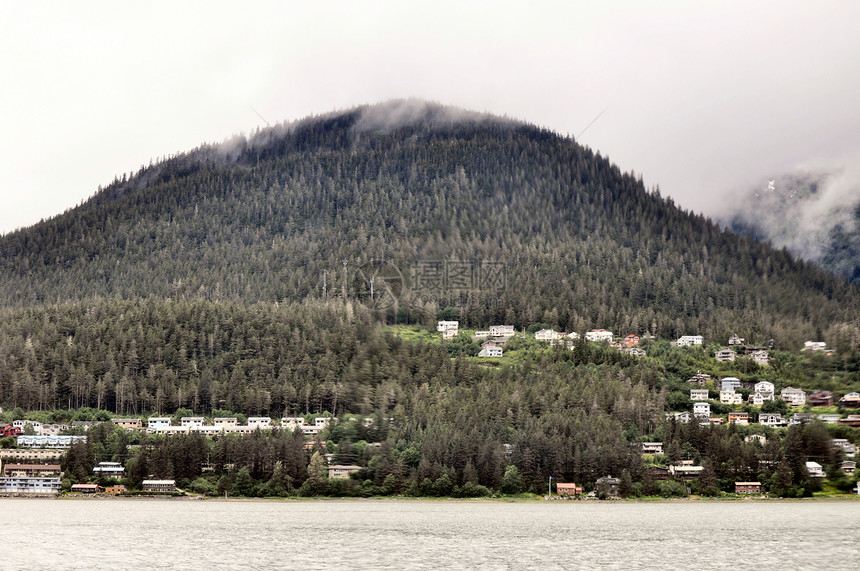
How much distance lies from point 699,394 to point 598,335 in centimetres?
2876

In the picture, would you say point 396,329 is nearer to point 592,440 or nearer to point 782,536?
point 782,536

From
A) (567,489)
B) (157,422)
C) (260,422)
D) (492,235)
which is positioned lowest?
(567,489)

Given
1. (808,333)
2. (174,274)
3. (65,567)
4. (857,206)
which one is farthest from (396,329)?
(174,274)

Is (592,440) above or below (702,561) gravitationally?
above

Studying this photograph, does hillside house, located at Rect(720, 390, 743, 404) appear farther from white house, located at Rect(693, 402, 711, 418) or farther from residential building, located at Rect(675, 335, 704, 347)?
residential building, located at Rect(675, 335, 704, 347)

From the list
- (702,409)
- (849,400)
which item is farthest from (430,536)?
(702,409)

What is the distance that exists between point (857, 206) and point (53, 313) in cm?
10538

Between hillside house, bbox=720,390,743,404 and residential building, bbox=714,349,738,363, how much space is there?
10.2 ft

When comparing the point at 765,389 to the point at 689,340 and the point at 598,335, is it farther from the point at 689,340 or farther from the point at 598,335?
the point at 598,335

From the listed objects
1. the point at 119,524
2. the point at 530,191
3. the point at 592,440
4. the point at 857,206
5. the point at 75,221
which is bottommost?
the point at 119,524

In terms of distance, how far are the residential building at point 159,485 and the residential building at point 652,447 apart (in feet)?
110

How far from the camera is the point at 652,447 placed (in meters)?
67.6

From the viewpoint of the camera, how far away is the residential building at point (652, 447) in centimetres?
6706

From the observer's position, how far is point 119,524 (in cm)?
5428
